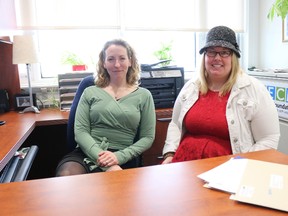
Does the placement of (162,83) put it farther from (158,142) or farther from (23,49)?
(23,49)

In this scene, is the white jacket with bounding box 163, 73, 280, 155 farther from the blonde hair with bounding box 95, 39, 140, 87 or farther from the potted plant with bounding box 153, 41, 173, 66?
the potted plant with bounding box 153, 41, 173, 66

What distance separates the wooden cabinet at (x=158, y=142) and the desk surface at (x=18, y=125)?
0.71 m

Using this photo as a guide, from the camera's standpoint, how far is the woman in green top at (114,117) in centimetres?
171

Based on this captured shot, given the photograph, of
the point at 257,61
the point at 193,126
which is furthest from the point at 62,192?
the point at 257,61

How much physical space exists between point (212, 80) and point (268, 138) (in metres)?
0.45

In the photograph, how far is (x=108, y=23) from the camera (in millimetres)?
2719

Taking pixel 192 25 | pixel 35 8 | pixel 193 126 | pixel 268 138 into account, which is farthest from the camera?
pixel 192 25

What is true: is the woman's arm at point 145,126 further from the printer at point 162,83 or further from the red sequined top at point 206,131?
the printer at point 162,83

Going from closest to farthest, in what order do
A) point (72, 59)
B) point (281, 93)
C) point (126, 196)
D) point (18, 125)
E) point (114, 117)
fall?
point (126, 196) → point (114, 117) → point (18, 125) → point (281, 93) → point (72, 59)

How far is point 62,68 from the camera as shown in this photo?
2.84 metres

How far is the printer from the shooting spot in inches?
94.3

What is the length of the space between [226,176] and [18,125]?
1421 millimetres

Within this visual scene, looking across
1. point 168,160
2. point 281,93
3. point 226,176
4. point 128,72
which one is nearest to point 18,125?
point 128,72

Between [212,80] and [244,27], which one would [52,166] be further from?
[244,27]
